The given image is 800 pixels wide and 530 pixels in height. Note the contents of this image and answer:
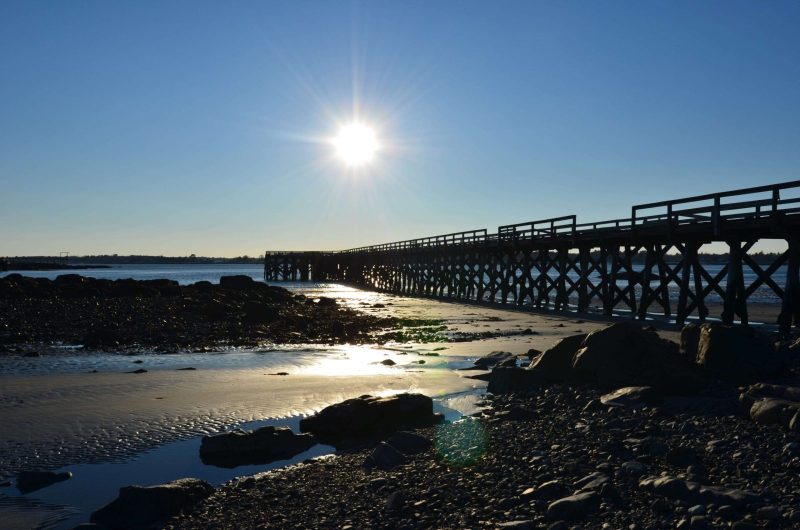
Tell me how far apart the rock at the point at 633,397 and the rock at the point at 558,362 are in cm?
153

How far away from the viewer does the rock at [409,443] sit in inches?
267

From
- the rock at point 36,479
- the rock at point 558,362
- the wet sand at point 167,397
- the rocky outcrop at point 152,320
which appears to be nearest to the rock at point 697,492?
the rock at point 558,362

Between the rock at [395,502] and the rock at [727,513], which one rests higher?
the rock at [727,513]

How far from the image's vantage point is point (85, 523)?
5.02 meters

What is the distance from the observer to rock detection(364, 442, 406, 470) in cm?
633

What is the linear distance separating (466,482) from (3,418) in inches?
256

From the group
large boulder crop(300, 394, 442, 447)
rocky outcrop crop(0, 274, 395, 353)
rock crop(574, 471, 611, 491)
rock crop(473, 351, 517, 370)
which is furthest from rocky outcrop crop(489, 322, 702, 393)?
rocky outcrop crop(0, 274, 395, 353)

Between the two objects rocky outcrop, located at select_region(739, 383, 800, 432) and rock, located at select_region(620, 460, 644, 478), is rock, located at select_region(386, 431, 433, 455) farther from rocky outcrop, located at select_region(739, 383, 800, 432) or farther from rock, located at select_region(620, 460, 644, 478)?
rocky outcrop, located at select_region(739, 383, 800, 432)

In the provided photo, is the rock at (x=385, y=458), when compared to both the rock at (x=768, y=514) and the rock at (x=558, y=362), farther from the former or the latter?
the rock at (x=558, y=362)

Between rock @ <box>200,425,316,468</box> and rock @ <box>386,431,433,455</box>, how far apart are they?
3.56 ft

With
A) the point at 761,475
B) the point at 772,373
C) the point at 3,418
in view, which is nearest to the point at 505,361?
the point at 772,373

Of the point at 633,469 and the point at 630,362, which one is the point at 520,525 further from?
the point at 630,362

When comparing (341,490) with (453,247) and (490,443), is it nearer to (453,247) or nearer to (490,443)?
(490,443)

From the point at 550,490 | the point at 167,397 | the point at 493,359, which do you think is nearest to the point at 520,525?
the point at 550,490
